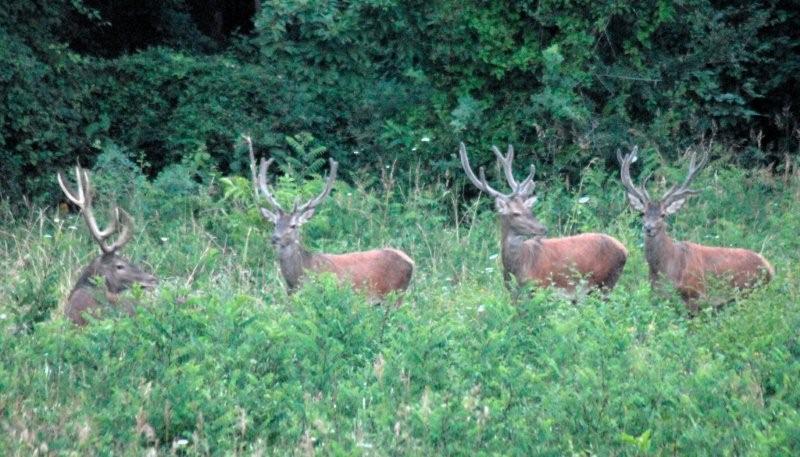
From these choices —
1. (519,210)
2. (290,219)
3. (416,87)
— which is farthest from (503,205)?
(416,87)

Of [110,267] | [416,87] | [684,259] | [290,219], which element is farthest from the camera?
[416,87]

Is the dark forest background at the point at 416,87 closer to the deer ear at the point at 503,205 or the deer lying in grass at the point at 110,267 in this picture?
the deer ear at the point at 503,205

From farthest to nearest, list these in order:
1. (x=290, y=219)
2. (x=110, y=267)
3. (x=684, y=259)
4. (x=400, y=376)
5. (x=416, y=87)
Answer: (x=416, y=87) < (x=290, y=219) < (x=684, y=259) < (x=110, y=267) < (x=400, y=376)

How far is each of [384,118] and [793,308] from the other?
30.6 feet

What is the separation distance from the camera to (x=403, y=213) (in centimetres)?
1386

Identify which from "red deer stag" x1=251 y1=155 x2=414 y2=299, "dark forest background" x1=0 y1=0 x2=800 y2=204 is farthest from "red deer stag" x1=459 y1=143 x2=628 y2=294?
"dark forest background" x1=0 y1=0 x2=800 y2=204

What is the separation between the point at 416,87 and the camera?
54.6 ft

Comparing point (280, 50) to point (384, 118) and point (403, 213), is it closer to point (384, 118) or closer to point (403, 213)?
point (384, 118)

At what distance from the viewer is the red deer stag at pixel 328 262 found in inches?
434

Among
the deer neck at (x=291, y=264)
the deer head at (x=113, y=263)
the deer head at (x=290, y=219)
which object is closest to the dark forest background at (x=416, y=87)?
the deer head at (x=290, y=219)

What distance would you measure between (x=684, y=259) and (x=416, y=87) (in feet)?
20.8

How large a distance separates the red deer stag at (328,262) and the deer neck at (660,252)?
1.98 metres

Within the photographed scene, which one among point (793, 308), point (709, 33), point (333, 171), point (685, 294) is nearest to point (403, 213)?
point (333, 171)

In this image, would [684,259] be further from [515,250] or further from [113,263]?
[113,263]
